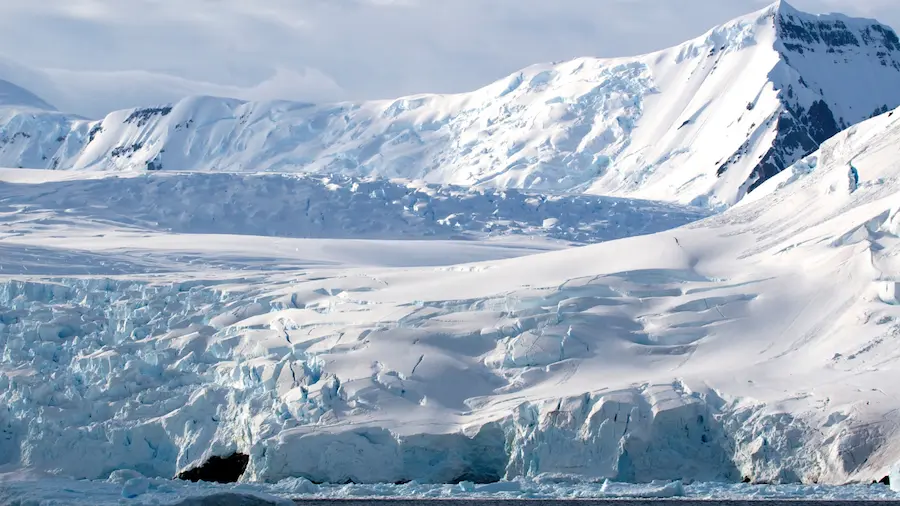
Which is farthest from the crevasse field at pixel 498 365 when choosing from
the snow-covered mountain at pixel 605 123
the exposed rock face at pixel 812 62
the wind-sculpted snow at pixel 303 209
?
the exposed rock face at pixel 812 62

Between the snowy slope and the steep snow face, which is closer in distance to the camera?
the snowy slope

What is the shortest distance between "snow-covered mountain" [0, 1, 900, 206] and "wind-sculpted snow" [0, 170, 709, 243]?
4197 cm

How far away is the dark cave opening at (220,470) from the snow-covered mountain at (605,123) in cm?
8115

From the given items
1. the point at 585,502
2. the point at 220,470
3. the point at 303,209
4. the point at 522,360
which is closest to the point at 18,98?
the point at 303,209

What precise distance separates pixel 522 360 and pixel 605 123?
9917 centimetres

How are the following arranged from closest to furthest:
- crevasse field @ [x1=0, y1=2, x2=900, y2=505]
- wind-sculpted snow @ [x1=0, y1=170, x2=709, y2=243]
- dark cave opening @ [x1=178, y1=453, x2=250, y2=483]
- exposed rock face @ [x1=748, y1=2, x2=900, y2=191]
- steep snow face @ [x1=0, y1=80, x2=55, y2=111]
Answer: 1. crevasse field @ [x1=0, y1=2, x2=900, y2=505]
2. dark cave opening @ [x1=178, y1=453, x2=250, y2=483]
3. wind-sculpted snow @ [x1=0, y1=170, x2=709, y2=243]
4. exposed rock face @ [x1=748, y1=2, x2=900, y2=191]
5. steep snow face @ [x1=0, y1=80, x2=55, y2=111]

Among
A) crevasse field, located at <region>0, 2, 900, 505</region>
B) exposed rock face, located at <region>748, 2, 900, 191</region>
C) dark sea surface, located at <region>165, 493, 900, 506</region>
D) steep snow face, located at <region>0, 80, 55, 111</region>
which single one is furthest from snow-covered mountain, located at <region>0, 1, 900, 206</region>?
dark sea surface, located at <region>165, 493, 900, 506</region>

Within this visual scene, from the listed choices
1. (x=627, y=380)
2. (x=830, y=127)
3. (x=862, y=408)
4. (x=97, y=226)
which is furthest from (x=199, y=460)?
(x=830, y=127)

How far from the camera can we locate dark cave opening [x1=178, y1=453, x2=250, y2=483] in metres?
24.3

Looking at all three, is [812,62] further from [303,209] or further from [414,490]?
[414,490]

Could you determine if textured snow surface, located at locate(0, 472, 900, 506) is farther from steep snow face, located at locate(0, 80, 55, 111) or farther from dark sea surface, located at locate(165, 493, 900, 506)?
steep snow face, located at locate(0, 80, 55, 111)

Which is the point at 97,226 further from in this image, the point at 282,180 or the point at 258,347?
the point at 258,347

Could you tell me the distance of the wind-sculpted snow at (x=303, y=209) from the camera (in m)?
56.1

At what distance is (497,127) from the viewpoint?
132625 millimetres
